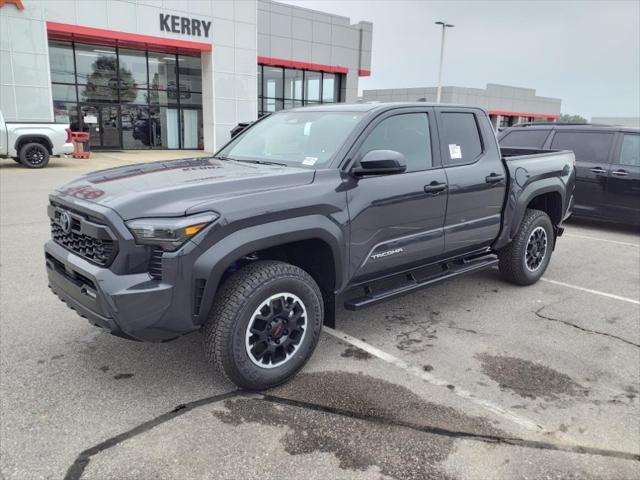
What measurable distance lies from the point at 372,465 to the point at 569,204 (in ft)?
15.9

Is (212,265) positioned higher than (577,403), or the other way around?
(212,265)

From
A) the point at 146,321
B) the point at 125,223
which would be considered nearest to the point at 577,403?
Answer: the point at 146,321

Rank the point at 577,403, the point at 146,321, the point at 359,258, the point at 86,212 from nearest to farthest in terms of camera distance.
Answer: the point at 146,321 → the point at 86,212 → the point at 577,403 → the point at 359,258

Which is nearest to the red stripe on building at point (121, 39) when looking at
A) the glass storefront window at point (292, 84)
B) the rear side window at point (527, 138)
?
the glass storefront window at point (292, 84)

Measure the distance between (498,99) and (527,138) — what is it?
4726 centimetres

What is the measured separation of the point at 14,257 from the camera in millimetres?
6402

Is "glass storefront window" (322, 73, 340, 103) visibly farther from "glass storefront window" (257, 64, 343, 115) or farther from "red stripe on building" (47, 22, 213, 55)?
"red stripe on building" (47, 22, 213, 55)

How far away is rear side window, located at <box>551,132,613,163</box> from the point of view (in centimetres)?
920

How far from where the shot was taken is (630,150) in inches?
353

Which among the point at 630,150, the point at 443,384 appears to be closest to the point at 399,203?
the point at 443,384

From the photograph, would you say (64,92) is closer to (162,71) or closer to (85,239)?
(162,71)

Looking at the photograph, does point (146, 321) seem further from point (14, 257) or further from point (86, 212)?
point (14, 257)

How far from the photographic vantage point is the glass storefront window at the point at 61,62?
23203 mm

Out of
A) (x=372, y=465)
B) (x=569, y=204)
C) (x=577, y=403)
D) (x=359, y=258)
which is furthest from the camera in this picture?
(x=569, y=204)
